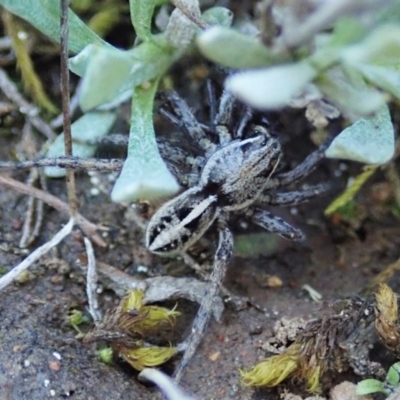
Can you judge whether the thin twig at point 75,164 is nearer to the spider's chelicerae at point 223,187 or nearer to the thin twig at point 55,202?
the thin twig at point 55,202

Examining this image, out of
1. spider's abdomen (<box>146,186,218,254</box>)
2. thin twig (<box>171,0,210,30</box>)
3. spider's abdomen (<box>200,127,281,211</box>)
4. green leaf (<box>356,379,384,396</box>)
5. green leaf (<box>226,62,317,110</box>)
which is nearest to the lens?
green leaf (<box>226,62,317,110</box>)

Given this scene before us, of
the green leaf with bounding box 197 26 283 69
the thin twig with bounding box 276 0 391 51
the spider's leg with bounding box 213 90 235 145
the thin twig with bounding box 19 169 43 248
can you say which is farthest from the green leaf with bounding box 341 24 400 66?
the thin twig with bounding box 19 169 43 248

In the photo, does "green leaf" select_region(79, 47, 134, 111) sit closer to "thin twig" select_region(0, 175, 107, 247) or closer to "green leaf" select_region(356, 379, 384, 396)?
"thin twig" select_region(0, 175, 107, 247)

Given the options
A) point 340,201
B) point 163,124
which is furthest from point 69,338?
point 340,201

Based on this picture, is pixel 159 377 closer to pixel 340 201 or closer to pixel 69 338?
pixel 69 338

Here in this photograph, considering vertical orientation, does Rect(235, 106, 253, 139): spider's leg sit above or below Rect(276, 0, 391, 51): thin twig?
below

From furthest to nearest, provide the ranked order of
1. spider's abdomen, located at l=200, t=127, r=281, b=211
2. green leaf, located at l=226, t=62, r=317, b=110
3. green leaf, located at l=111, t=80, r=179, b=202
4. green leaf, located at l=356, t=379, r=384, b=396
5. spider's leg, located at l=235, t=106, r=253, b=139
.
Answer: spider's leg, located at l=235, t=106, r=253, b=139
spider's abdomen, located at l=200, t=127, r=281, b=211
green leaf, located at l=356, t=379, r=384, b=396
green leaf, located at l=111, t=80, r=179, b=202
green leaf, located at l=226, t=62, r=317, b=110
